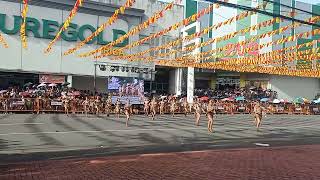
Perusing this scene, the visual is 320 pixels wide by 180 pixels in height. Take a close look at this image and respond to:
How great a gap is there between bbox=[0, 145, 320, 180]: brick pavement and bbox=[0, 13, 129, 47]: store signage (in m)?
28.7

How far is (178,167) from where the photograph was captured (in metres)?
11.4

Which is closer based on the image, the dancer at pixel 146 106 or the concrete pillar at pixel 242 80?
the dancer at pixel 146 106

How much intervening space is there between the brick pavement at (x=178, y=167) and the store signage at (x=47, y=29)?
28.7 m

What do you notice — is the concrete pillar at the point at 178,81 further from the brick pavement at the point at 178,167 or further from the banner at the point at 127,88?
the brick pavement at the point at 178,167

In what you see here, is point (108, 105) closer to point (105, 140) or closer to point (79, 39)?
point (79, 39)

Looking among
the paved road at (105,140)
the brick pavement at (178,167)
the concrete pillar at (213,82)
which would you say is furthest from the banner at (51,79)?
the brick pavement at (178,167)

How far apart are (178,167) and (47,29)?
3138 cm

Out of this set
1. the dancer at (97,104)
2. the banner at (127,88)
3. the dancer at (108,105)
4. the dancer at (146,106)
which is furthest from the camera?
the banner at (127,88)

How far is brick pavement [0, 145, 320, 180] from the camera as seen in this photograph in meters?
10.2

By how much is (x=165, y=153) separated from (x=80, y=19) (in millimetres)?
30196

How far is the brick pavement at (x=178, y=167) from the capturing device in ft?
33.3

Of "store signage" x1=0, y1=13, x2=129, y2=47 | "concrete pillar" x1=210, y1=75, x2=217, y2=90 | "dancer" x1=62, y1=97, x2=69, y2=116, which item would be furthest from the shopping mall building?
"concrete pillar" x1=210, y1=75, x2=217, y2=90

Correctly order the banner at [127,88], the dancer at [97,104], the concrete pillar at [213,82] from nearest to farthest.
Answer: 1. the dancer at [97,104]
2. the banner at [127,88]
3. the concrete pillar at [213,82]

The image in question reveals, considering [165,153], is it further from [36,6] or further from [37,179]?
[36,6]
